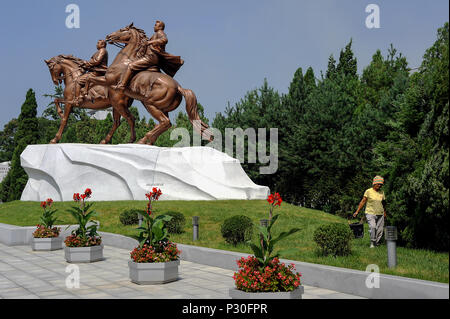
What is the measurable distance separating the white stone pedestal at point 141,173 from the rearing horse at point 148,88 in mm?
1462

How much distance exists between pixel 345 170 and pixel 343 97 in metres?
4.92

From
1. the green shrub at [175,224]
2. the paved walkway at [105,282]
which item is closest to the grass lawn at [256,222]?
the green shrub at [175,224]

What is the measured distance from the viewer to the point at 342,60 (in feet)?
123

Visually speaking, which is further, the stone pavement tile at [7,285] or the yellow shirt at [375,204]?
the yellow shirt at [375,204]

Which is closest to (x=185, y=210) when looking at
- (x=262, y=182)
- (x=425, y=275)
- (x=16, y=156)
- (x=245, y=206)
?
(x=245, y=206)

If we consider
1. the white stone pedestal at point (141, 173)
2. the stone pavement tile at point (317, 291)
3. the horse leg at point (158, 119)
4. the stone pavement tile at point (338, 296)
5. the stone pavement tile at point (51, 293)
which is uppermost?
the horse leg at point (158, 119)

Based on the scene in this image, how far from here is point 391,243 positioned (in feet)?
23.9

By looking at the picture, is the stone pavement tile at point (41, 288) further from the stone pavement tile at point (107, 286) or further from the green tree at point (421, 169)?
the green tree at point (421, 169)

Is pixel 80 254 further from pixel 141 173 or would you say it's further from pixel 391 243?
pixel 141 173

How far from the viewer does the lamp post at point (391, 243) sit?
7211 millimetres

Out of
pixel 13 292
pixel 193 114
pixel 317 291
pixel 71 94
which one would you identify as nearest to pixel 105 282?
pixel 13 292

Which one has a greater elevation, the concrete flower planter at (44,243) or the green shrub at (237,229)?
the green shrub at (237,229)

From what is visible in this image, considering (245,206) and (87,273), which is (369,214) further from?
(245,206)

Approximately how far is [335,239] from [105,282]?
181 inches
